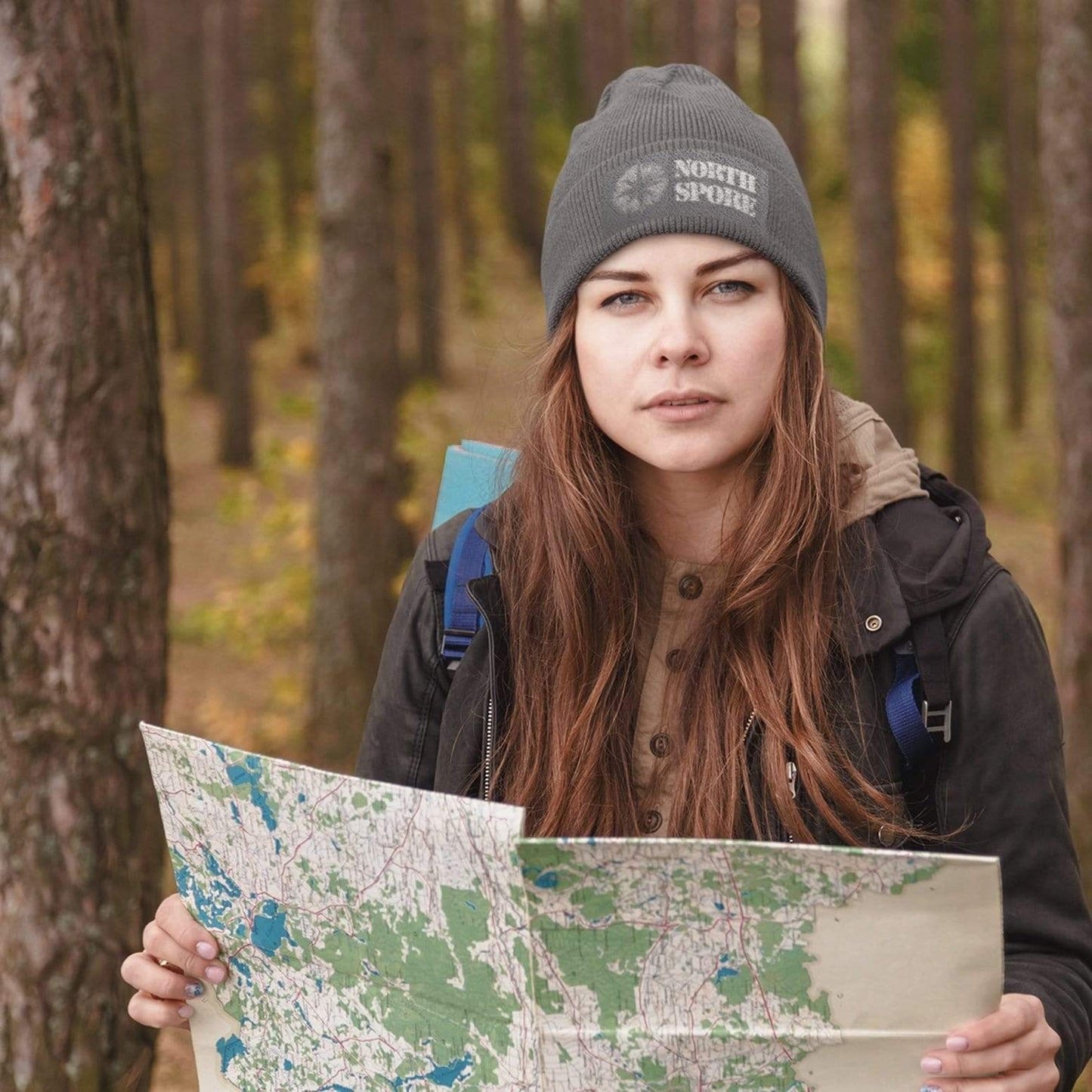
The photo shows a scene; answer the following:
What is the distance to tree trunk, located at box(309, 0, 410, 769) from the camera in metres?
7.00

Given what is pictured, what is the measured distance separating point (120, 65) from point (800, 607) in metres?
2.08

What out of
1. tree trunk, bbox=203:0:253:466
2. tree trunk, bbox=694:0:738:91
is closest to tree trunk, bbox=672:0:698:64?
tree trunk, bbox=694:0:738:91

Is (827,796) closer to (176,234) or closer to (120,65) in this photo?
(120,65)

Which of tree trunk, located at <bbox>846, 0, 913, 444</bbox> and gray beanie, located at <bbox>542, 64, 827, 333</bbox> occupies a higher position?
tree trunk, located at <bbox>846, 0, 913, 444</bbox>

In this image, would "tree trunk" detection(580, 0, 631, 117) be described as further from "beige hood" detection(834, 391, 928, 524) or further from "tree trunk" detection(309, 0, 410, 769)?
"beige hood" detection(834, 391, 928, 524)

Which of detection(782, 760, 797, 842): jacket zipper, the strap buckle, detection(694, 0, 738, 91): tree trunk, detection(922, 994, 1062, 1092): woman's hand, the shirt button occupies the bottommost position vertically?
detection(922, 994, 1062, 1092): woman's hand

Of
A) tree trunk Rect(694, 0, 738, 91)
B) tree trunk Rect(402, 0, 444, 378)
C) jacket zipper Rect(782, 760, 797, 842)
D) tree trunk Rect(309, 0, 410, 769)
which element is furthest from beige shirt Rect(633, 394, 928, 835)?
tree trunk Rect(402, 0, 444, 378)

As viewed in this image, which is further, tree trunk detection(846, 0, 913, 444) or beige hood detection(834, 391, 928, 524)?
tree trunk detection(846, 0, 913, 444)

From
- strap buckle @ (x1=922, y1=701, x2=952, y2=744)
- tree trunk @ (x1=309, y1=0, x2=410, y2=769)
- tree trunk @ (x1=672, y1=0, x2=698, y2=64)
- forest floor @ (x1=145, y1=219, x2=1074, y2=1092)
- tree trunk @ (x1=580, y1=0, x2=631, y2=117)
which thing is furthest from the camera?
tree trunk @ (x1=580, y1=0, x2=631, y2=117)

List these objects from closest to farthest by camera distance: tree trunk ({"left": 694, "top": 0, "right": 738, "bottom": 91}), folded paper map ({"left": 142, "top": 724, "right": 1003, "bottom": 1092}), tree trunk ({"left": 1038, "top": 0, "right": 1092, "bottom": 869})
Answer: folded paper map ({"left": 142, "top": 724, "right": 1003, "bottom": 1092}) < tree trunk ({"left": 1038, "top": 0, "right": 1092, "bottom": 869}) < tree trunk ({"left": 694, "top": 0, "right": 738, "bottom": 91})

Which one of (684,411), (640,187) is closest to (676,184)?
(640,187)

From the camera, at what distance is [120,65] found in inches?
122

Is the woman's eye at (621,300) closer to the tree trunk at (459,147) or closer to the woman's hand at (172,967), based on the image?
the woman's hand at (172,967)

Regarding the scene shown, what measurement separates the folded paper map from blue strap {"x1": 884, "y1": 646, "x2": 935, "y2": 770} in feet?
1.39
